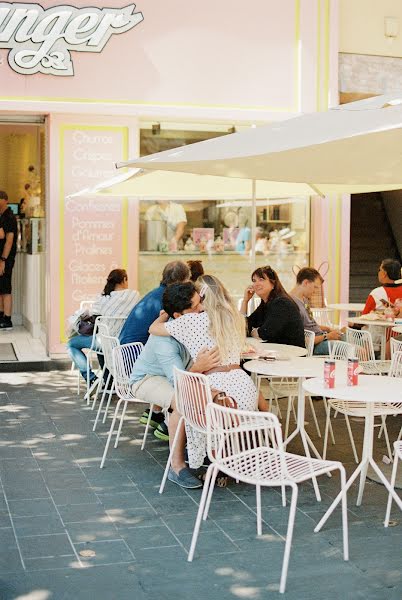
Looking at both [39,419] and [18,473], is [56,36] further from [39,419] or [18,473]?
[18,473]

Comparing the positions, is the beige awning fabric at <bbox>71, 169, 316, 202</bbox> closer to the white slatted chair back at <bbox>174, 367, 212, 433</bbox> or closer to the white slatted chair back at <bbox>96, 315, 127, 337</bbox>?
the white slatted chair back at <bbox>96, 315, 127, 337</bbox>

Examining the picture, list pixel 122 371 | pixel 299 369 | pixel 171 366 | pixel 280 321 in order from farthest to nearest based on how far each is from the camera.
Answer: pixel 280 321
pixel 122 371
pixel 171 366
pixel 299 369

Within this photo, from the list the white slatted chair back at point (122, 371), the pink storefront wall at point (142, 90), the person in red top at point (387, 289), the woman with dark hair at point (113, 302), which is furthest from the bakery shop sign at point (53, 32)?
the white slatted chair back at point (122, 371)

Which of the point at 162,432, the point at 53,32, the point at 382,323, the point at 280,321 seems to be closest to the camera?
the point at 162,432

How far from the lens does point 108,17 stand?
35.7 feet

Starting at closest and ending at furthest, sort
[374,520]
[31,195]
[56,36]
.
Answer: [374,520] < [56,36] < [31,195]

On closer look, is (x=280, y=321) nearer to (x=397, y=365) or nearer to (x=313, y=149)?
(x=397, y=365)

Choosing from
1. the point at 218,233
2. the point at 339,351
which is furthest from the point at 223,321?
the point at 218,233

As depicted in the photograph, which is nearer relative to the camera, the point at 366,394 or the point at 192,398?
the point at 366,394

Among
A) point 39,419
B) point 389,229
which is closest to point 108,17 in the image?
point 39,419

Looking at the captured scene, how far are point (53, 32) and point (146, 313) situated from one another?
15.8ft

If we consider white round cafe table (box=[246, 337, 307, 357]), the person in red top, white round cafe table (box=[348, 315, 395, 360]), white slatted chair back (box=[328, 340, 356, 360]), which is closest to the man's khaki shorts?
white round cafe table (box=[246, 337, 307, 357])

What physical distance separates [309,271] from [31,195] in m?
6.14

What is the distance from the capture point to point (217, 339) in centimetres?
577
